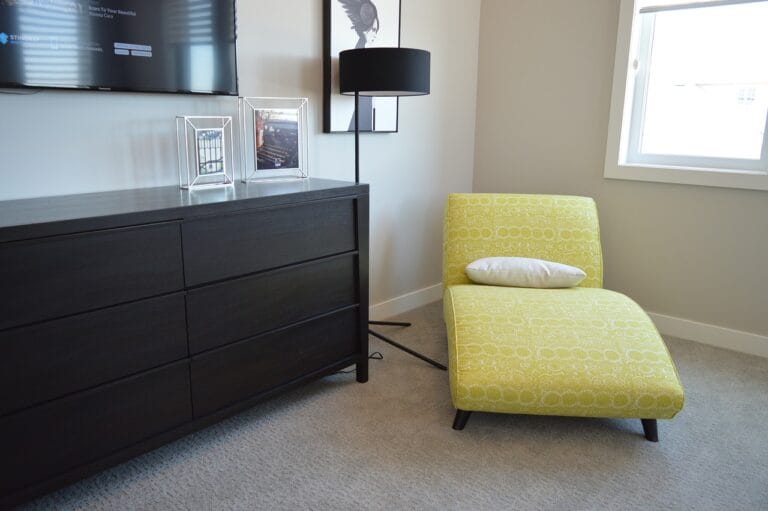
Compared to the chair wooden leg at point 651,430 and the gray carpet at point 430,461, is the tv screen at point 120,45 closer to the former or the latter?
the gray carpet at point 430,461

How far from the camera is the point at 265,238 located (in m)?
2.04

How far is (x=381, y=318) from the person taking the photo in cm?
331

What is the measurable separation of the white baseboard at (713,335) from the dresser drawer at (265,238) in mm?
1883

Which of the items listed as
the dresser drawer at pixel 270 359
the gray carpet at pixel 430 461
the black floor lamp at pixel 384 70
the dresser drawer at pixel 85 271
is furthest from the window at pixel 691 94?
the dresser drawer at pixel 85 271

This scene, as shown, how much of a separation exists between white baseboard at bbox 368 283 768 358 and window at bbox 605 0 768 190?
740mm

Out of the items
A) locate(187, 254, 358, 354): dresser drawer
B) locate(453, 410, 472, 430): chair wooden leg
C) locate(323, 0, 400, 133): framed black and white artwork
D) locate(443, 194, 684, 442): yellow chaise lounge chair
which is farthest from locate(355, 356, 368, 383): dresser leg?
locate(323, 0, 400, 133): framed black and white artwork

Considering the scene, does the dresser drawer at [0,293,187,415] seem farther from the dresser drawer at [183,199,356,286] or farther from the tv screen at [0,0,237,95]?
the tv screen at [0,0,237,95]

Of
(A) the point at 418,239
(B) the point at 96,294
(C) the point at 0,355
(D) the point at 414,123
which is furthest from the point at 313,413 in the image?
(D) the point at 414,123

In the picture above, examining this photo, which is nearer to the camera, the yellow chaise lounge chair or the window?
the yellow chaise lounge chair

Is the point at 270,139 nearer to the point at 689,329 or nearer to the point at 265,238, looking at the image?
the point at 265,238

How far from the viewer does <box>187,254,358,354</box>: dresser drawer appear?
1.91m

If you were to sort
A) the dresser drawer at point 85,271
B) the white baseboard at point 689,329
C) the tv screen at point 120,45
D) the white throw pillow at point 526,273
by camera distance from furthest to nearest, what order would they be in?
1. the white baseboard at point 689,329
2. the white throw pillow at point 526,273
3. the tv screen at point 120,45
4. the dresser drawer at point 85,271

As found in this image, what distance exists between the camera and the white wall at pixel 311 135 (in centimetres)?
190

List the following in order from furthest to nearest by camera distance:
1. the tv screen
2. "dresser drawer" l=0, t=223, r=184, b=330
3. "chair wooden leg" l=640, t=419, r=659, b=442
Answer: "chair wooden leg" l=640, t=419, r=659, b=442, the tv screen, "dresser drawer" l=0, t=223, r=184, b=330
